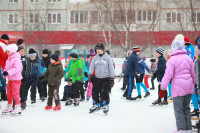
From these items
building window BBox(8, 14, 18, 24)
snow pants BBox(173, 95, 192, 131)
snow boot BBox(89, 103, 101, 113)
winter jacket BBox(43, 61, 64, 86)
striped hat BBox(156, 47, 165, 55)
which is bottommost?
snow boot BBox(89, 103, 101, 113)

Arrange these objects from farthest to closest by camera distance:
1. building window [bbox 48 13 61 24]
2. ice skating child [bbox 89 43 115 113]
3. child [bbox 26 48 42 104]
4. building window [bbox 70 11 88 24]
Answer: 1. building window [bbox 48 13 61 24]
2. building window [bbox 70 11 88 24]
3. child [bbox 26 48 42 104]
4. ice skating child [bbox 89 43 115 113]

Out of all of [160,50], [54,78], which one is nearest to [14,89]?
[54,78]

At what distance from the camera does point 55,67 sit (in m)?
8.38

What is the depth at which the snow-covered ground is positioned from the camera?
5587mm

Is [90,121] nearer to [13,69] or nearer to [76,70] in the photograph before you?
[13,69]

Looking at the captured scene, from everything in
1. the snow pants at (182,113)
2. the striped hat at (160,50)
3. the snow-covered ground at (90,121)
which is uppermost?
the striped hat at (160,50)

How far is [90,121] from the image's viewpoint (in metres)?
6.50

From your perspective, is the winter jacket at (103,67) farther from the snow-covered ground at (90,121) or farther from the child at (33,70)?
the child at (33,70)

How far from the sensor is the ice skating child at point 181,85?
16.4ft

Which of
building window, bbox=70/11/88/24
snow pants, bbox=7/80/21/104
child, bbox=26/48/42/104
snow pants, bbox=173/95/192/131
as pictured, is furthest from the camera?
building window, bbox=70/11/88/24

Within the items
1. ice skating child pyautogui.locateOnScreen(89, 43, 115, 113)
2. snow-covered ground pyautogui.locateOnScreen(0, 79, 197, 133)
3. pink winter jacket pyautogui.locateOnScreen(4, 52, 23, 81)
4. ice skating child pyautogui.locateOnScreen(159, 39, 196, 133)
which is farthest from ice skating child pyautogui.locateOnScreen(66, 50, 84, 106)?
ice skating child pyautogui.locateOnScreen(159, 39, 196, 133)

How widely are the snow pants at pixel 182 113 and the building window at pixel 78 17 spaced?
120 ft

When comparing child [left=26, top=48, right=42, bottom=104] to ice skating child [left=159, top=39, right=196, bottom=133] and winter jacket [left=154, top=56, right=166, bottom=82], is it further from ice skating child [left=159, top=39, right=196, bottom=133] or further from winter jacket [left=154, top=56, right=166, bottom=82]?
ice skating child [left=159, top=39, right=196, bottom=133]

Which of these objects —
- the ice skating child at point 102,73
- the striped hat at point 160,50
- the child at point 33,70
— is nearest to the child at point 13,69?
the ice skating child at point 102,73
